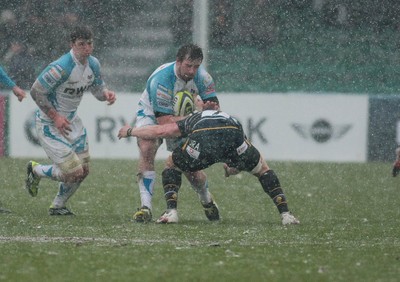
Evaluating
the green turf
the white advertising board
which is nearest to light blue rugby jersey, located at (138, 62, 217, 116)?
the green turf

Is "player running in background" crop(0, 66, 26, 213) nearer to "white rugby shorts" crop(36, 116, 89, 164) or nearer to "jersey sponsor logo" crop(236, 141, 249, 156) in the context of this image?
"white rugby shorts" crop(36, 116, 89, 164)

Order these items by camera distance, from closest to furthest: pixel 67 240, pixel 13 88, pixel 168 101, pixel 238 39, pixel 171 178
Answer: pixel 67 240
pixel 171 178
pixel 168 101
pixel 13 88
pixel 238 39

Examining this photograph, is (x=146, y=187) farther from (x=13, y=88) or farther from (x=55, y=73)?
(x=13, y=88)

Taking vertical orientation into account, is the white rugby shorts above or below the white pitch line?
above

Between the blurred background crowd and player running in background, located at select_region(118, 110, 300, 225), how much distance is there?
1031cm

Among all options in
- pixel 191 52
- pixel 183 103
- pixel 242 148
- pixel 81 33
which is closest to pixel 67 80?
pixel 81 33

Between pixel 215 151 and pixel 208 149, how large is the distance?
0.07 meters

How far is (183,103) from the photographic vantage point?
10633mm

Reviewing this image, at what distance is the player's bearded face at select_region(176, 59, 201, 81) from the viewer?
A: 1045 centimetres

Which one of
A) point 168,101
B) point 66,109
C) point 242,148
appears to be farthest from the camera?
point 66,109

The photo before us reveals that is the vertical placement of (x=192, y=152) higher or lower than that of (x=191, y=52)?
lower

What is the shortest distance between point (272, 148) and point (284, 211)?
8.81m

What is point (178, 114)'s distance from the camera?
35.1ft

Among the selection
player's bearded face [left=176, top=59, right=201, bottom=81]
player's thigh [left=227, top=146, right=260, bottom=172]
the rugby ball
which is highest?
player's bearded face [left=176, top=59, right=201, bottom=81]
